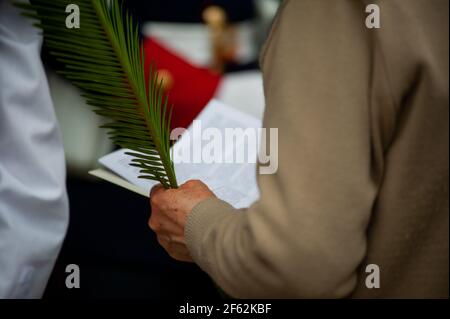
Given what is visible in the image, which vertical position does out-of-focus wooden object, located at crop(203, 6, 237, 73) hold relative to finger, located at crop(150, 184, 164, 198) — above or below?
above

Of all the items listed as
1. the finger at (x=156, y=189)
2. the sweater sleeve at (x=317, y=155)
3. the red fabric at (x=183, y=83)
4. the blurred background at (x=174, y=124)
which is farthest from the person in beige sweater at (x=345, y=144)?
the red fabric at (x=183, y=83)

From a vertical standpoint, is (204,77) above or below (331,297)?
above

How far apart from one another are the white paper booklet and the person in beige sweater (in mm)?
286

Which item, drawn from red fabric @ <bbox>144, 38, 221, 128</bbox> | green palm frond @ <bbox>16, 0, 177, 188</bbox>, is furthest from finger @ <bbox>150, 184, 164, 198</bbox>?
red fabric @ <bbox>144, 38, 221, 128</bbox>

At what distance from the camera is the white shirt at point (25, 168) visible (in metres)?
1.03

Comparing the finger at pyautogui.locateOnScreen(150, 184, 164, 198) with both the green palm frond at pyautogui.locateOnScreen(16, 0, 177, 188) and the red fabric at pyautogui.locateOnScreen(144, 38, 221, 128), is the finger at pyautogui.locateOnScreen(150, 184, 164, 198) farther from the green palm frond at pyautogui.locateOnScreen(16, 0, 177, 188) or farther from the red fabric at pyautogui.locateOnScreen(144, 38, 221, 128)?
the red fabric at pyautogui.locateOnScreen(144, 38, 221, 128)

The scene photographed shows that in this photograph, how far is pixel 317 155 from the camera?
61 cm

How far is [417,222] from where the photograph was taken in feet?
2.20

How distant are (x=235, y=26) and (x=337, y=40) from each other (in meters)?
1.72

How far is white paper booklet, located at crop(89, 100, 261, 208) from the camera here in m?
0.94

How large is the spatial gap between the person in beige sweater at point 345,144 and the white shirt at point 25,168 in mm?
559

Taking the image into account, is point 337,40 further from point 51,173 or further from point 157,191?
point 51,173

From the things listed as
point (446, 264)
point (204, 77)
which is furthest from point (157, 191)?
point (204, 77)

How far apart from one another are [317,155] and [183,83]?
1.22 metres
